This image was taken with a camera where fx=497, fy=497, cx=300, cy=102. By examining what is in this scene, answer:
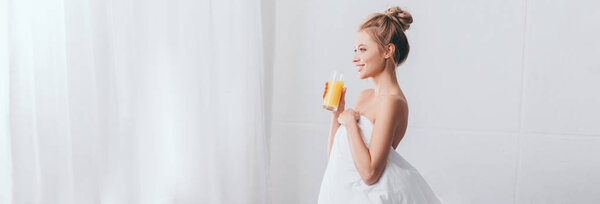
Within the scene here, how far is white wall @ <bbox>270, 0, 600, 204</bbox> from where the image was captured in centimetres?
161

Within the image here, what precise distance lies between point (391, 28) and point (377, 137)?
26 centimetres

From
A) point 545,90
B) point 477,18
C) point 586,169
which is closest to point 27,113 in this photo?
point 477,18

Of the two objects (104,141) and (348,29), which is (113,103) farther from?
(348,29)

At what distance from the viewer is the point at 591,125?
1.60 meters

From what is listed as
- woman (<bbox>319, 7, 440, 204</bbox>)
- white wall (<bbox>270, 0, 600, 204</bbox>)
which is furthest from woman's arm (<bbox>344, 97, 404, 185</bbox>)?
white wall (<bbox>270, 0, 600, 204</bbox>)

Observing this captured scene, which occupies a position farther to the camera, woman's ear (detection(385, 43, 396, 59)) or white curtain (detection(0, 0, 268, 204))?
woman's ear (detection(385, 43, 396, 59))

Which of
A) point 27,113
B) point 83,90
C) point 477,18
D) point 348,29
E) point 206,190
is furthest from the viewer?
point 348,29

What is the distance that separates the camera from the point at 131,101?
1247 mm

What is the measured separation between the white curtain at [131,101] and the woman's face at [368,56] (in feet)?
1.78

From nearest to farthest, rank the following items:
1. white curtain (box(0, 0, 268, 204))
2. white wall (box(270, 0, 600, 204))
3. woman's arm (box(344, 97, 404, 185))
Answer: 1. white curtain (box(0, 0, 268, 204))
2. woman's arm (box(344, 97, 404, 185))
3. white wall (box(270, 0, 600, 204))

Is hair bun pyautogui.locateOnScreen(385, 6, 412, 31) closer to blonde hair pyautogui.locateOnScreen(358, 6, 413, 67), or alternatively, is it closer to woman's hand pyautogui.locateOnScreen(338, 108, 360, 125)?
blonde hair pyautogui.locateOnScreen(358, 6, 413, 67)

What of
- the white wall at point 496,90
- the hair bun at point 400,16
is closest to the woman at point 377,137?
the hair bun at point 400,16

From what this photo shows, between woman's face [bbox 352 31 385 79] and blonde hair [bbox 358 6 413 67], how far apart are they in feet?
0.04

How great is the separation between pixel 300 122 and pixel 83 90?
3.48ft
